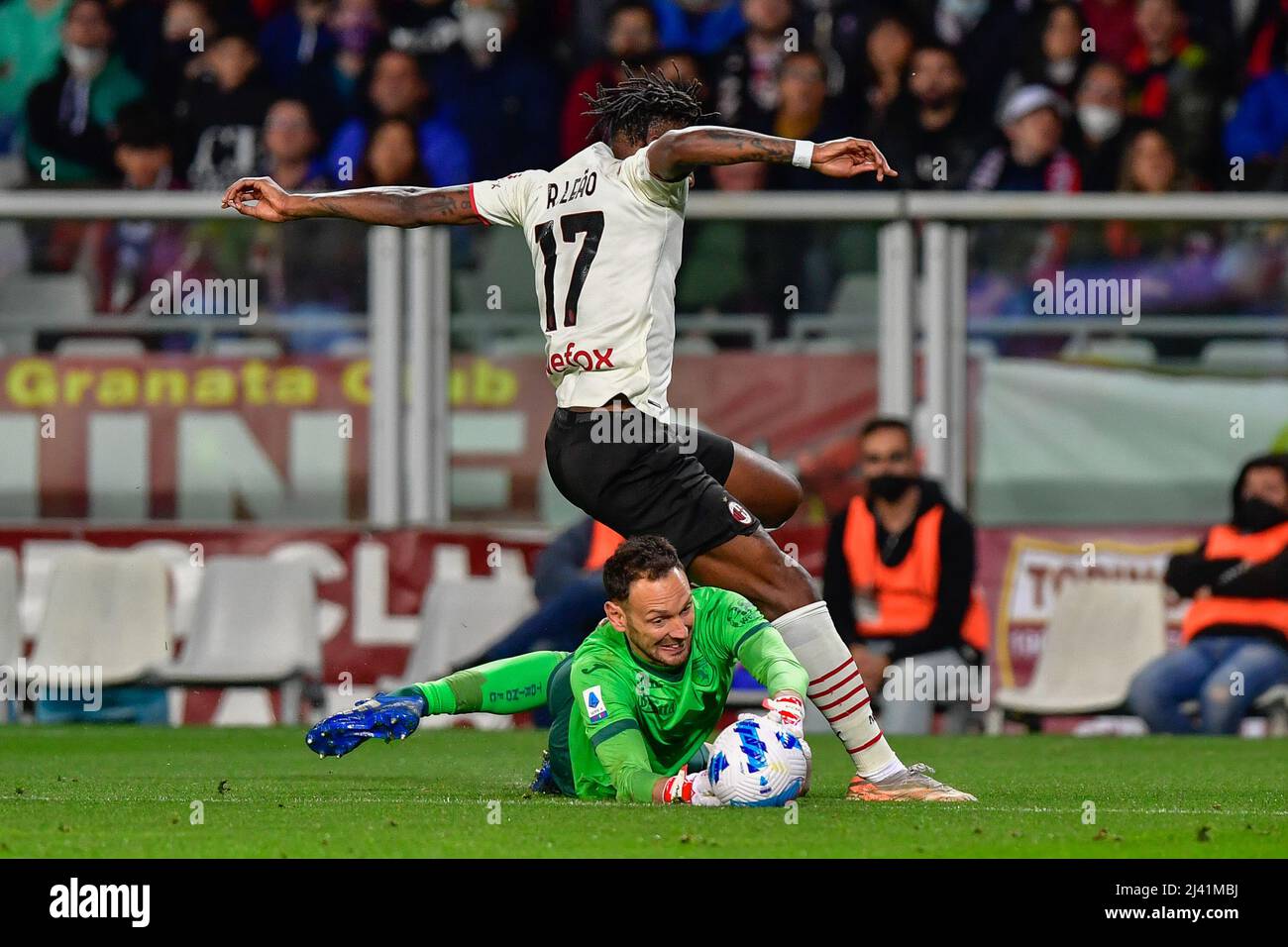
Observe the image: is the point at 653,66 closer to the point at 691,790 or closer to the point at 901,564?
the point at 901,564

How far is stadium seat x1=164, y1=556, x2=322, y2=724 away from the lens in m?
12.5

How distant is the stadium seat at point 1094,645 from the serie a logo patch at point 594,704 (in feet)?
19.0

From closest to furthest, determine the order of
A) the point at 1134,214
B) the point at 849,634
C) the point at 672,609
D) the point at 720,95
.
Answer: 1. the point at 672,609
2. the point at 849,634
3. the point at 1134,214
4. the point at 720,95

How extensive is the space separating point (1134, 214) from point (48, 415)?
6484 millimetres

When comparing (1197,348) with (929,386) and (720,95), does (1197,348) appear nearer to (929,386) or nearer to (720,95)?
(929,386)

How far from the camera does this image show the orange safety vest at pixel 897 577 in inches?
452

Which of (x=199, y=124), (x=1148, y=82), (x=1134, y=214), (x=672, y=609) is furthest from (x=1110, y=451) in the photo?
(x=672, y=609)

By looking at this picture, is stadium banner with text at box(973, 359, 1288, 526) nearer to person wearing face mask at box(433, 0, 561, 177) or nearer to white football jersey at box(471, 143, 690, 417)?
person wearing face mask at box(433, 0, 561, 177)

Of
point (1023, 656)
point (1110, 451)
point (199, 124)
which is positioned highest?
point (199, 124)

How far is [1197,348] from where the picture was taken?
44.2ft

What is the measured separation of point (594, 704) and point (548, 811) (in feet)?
1.12
